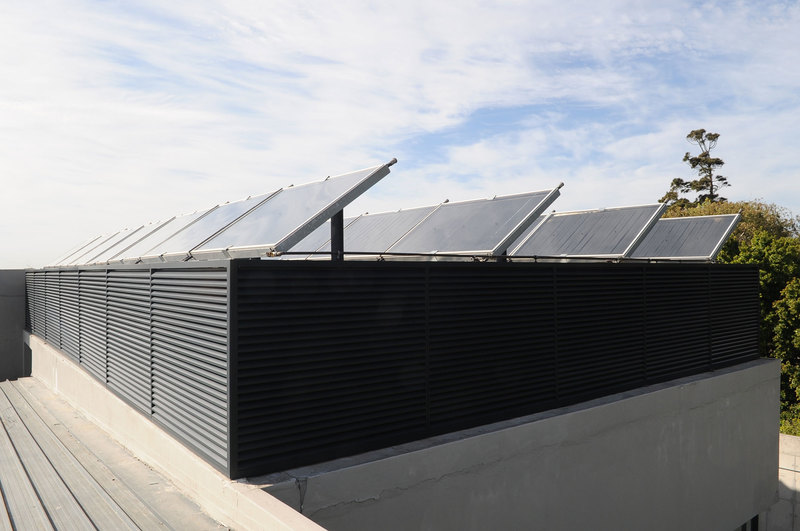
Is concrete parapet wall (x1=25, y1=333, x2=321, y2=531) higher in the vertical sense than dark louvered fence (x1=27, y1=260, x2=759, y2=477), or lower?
lower

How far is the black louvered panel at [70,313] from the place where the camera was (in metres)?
11.9

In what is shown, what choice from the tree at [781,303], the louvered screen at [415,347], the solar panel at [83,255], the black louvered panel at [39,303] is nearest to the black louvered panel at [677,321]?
the louvered screen at [415,347]

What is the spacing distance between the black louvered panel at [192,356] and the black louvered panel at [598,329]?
5284 mm

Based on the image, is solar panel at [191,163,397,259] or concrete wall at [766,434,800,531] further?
concrete wall at [766,434,800,531]

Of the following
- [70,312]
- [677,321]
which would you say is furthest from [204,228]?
[677,321]

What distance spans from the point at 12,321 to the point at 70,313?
31.3ft

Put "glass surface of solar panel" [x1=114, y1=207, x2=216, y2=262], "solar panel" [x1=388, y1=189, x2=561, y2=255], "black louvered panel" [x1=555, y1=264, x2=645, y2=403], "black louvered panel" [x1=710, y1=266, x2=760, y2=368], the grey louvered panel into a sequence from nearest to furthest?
"solar panel" [x1=388, y1=189, x2=561, y2=255] < "black louvered panel" [x1=555, y1=264, x2=645, y2=403] < "glass surface of solar panel" [x1=114, y1=207, x2=216, y2=262] < "black louvered panel" [x1=710, y1=266, x2=760, y2=368] < the grey louvered panel

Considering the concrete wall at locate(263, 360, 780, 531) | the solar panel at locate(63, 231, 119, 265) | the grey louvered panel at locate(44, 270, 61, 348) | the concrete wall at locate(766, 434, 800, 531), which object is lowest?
the concrete wall at locate(766, 434, 800, 531)

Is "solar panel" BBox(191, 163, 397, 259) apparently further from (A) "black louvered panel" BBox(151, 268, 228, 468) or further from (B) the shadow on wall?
(B) the shadow on wall

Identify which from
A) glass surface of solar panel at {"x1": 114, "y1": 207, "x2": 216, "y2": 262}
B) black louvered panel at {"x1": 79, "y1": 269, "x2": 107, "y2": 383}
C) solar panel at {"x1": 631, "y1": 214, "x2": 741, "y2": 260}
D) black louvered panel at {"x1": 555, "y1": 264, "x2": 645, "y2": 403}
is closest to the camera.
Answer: black louvered panel at {"x1": 555, "y1": 264, "x2": 645, "y2": 403}

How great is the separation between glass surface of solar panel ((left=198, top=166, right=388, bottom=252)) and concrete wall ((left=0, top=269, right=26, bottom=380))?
52.3 ft

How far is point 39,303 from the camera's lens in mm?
16672

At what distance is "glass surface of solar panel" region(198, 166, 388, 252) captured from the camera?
6.66 meters

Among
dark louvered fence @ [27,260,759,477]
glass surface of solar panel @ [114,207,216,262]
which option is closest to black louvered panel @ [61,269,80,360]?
dark louvered fence @ [27,260,759,477]
